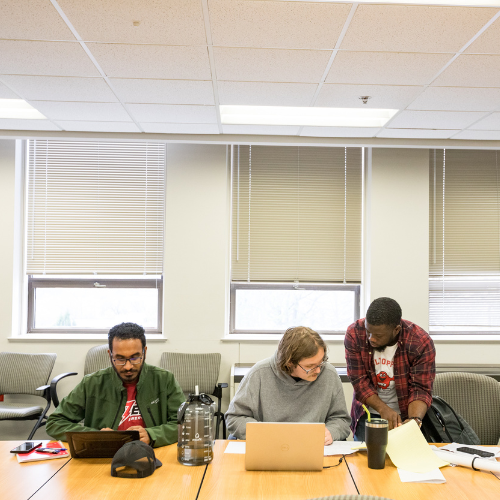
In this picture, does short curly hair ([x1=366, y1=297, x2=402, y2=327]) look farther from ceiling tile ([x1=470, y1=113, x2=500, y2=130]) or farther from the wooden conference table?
ceiling tile ([x1=470, y1=113, x2=500, y2=130])

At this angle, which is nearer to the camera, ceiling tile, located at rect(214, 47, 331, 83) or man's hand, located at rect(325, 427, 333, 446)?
man's hand, located at rect(325, 427, 333, 446)

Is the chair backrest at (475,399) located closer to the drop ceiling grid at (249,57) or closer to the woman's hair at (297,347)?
the woman's hair at (297,347)

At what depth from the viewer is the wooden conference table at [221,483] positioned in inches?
69.7

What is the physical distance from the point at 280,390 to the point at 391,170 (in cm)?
305

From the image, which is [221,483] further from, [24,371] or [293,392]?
[24,371]

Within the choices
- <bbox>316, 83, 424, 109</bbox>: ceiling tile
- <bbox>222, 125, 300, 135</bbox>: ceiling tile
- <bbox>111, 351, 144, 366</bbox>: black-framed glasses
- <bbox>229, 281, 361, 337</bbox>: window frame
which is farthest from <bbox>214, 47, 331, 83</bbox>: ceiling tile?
<bbox>229, 281, 361, 337</bbox>: window frame

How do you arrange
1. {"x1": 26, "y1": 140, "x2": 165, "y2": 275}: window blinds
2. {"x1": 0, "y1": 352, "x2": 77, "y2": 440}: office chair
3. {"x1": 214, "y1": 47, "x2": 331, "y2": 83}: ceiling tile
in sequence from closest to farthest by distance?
{"x1": 214, "y1": 47, "x2": 331, "y2": 83}: ceiling tile → {"x1": 0, "y1": 352, "x2": 77, "y2": 440}: office chair → {"x1": 26, "y1": 140, "x2": 165, "y2": 275}: window blinds

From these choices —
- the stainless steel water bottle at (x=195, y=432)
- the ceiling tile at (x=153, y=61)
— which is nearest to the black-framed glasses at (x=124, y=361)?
Answer: the stainless steel water bottle at (x=195, y=432)

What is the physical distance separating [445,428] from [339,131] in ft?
8.19

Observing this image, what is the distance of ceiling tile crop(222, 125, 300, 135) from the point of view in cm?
414

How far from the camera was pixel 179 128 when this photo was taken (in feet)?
13.8

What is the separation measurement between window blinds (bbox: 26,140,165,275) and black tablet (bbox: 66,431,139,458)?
9.63 ft

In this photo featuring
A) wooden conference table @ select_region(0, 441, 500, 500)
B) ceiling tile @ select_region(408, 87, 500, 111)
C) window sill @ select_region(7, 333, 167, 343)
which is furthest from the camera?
window sill @ select_region(7, 333, 167, 343)

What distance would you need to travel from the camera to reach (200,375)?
458cm
